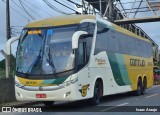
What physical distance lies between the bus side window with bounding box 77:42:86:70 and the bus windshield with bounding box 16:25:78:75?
543 millimetres

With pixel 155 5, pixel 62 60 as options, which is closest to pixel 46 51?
pixel 62 60

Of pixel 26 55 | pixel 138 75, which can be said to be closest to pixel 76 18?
pixel 26 55

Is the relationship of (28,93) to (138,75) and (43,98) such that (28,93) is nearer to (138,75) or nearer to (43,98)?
Result: (43,98)

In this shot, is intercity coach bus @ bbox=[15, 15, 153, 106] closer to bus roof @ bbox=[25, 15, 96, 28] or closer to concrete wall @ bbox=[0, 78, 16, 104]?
bus roof @ bbox=[25, 15, 96, 28]

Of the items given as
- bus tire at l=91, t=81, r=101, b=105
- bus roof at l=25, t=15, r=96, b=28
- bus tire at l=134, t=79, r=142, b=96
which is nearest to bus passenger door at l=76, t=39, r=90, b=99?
bus roof at l=25, t=15, r=96, b=28

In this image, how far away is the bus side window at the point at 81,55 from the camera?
636 inches

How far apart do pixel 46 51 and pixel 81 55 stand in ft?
4.62

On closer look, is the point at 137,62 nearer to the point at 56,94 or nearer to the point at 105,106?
the point at 105,106

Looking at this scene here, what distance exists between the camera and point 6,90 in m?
20.1

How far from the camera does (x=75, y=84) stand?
1562 cm

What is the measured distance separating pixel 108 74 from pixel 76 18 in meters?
3.81

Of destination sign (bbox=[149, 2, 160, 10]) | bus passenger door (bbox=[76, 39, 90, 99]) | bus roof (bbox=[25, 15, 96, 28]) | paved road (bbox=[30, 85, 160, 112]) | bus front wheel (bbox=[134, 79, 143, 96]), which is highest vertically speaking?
destination sign (bbox=[149, 2, 160, 10])

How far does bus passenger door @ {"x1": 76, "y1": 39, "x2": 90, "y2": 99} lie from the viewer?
16.0 metres

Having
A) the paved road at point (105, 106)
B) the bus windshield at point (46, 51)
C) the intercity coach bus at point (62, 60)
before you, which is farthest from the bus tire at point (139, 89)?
the bus windshield at point (46, 51)
